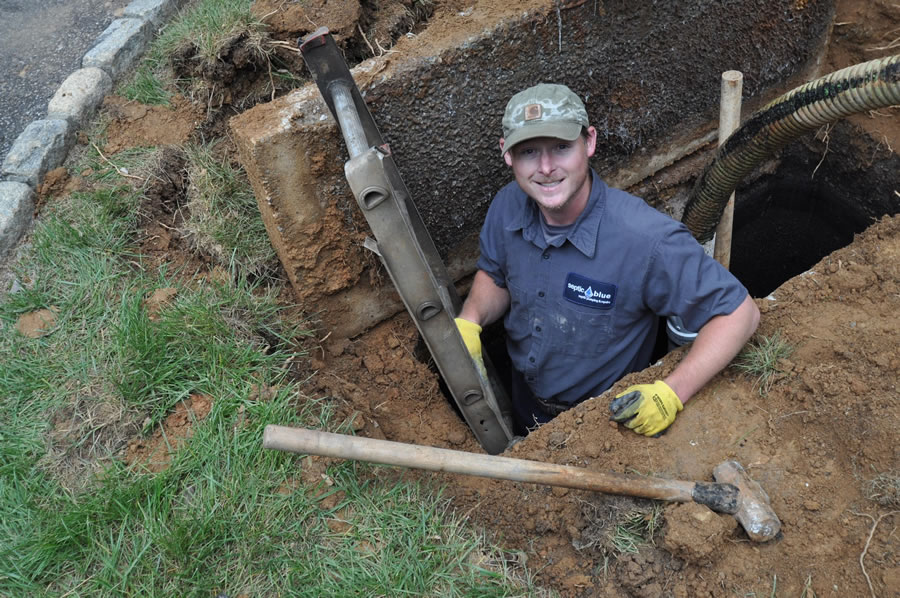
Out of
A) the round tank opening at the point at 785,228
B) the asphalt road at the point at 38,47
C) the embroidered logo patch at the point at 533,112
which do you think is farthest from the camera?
the round tank opening at the point at 785,228

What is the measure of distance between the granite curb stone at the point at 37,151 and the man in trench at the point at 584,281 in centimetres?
223

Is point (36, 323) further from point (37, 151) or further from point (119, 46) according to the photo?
point (119, 46)

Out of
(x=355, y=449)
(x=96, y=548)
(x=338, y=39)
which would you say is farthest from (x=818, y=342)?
(x=96, y=548)

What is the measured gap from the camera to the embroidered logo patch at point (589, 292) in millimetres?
2910

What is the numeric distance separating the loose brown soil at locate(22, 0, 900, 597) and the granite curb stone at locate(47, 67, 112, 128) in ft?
3.01

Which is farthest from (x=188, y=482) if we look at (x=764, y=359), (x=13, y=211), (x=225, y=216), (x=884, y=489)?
(x=884, y=489)

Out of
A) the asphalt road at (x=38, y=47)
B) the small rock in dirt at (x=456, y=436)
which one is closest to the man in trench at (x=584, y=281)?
the small rock in dirt at (x=456, y=436)

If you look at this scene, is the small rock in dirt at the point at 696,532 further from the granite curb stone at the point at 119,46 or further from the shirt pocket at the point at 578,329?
the granite curb stone at the point at 119,46

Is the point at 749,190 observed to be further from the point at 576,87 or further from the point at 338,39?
the point at 338,39

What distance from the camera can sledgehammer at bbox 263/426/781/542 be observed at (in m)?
2.17

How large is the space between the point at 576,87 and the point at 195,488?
235cm

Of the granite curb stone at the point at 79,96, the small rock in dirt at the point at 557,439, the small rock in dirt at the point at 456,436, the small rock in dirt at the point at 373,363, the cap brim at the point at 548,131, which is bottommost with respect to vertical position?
the small rock in dirt at the point at 456,436

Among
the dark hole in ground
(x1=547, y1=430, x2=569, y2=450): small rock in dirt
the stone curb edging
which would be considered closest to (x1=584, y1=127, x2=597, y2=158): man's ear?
(x1=547, y1=430, x2=569, y2=450): small rock in dirt

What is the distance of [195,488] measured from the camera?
98.8 inches
